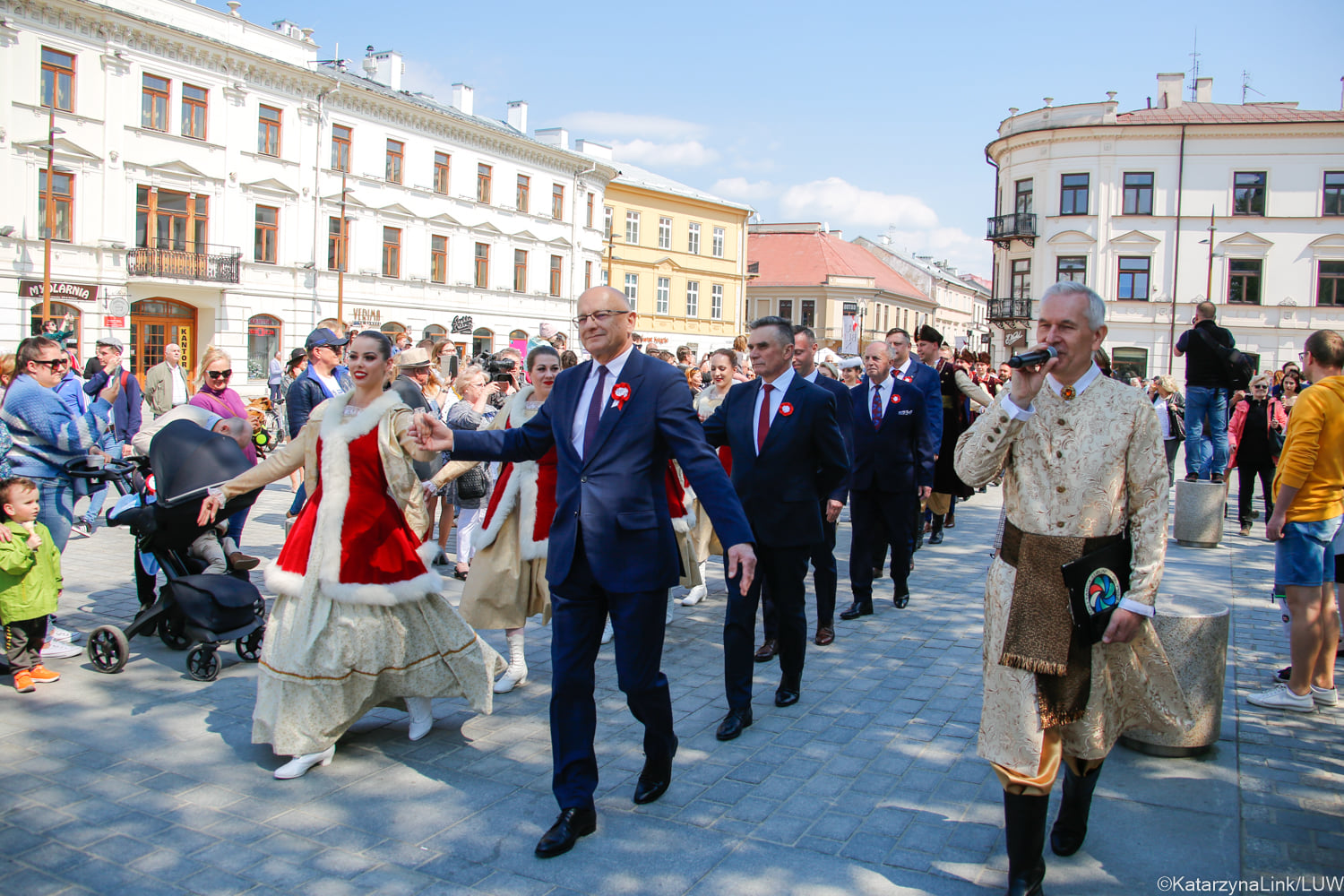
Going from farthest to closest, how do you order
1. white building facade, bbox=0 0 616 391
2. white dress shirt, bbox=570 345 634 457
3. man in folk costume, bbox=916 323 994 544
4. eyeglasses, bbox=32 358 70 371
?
white building facade, bbox=0 0 616 391 < man in folk costume, bbox=916 323 994 544 < eyeglasses, bbox=32 358 70 371 < white dress shirt, bbox=570 345 634 457

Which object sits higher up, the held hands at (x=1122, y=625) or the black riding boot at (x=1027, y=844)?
the held hands at (x=1122, y=625)

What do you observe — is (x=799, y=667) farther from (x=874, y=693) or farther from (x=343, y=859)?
(x=343, y=859)

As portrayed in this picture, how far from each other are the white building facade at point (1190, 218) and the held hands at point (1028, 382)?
38945 millimetres

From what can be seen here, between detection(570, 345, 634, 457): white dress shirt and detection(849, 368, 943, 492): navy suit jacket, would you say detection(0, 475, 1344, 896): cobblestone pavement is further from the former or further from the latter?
detection(849, 368, 943, 492): navy suit jacket

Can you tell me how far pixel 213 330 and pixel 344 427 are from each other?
2923cm

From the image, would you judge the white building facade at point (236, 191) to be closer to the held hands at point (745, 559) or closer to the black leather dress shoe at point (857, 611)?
the black leather dress shoe at point (857, 611)

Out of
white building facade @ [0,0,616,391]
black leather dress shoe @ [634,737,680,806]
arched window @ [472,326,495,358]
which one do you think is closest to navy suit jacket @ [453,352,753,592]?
black leather dress shoe @ [634,737,680,806]

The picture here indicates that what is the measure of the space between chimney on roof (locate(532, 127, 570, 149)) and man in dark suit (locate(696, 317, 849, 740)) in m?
44.5

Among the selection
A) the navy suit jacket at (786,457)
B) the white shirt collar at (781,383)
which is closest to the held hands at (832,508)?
the navy suit jacket at (786,457)

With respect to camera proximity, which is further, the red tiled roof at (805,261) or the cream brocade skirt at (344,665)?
the red tiled roof at (805,261)

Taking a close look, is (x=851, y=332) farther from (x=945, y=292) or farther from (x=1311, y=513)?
Result: (x=945, y=292)

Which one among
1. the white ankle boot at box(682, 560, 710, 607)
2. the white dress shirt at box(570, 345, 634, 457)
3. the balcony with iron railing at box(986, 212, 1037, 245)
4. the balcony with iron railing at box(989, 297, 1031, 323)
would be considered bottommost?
the white ankle boot at box(682, 560, 710, 607)

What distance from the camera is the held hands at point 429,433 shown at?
3.81 metres

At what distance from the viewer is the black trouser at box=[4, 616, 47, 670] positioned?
5.43 meters
